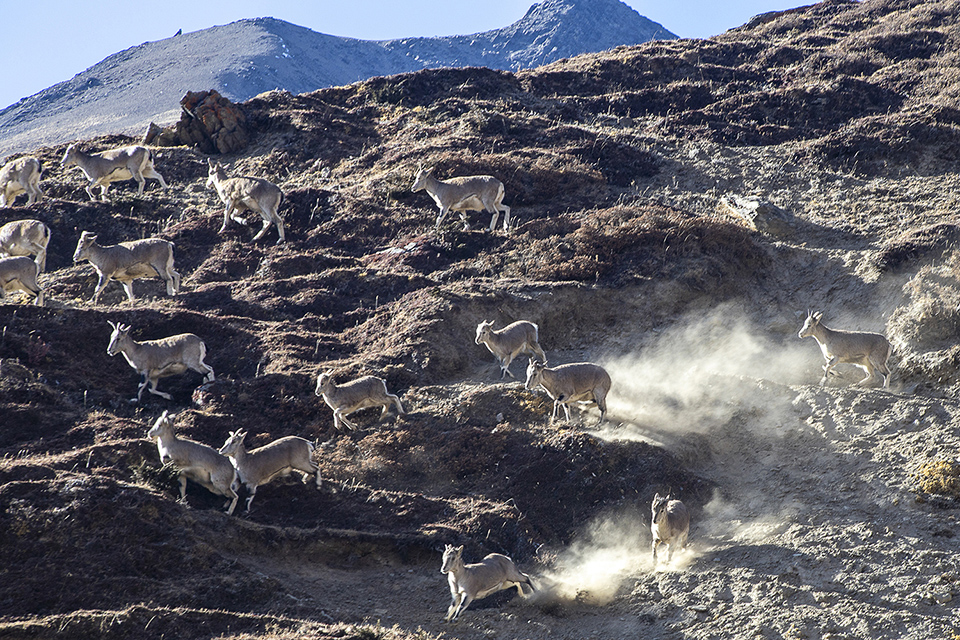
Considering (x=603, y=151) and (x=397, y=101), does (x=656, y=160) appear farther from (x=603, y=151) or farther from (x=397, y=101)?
(x=397, y=101)

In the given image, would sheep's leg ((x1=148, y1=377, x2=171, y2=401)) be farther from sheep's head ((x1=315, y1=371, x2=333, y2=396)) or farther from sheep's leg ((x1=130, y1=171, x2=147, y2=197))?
sheep's leg ((x1=130, y1=171, x2=147, y2=197))

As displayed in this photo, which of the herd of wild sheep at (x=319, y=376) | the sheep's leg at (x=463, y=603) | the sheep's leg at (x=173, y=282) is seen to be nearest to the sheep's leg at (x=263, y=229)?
the herd of wild sheep at (x=319, y=376)

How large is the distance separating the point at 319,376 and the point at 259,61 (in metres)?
115

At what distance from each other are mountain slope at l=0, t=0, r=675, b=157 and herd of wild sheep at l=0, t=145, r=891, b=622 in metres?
67.7

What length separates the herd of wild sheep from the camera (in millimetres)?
13680

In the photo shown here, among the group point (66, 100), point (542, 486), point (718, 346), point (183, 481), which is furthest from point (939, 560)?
point (66, 100)

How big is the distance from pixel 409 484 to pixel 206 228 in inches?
614

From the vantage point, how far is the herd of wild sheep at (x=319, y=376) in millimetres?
13680

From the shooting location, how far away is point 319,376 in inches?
706

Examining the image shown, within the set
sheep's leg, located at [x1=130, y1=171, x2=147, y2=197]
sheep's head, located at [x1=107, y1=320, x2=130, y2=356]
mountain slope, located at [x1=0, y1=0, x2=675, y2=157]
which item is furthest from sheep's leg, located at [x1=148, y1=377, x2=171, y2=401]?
mountain slope, located at [x1=0, y1=0, x2=675, y2=157]

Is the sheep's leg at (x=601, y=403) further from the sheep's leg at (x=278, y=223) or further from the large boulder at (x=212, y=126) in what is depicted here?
the large boulder at (x=212, y=126)

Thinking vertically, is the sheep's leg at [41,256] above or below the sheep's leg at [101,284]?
above

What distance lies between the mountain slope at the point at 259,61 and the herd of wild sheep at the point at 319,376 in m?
67.7

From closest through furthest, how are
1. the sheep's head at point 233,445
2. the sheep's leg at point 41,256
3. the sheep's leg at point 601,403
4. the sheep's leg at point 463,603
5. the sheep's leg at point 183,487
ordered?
the sheep's leg at point 463,603
the sheep's leg at point 183,487
the sheep's head at point 233,445
the sheep's leg at point 601,403
the sheep's leg at point 41,256
